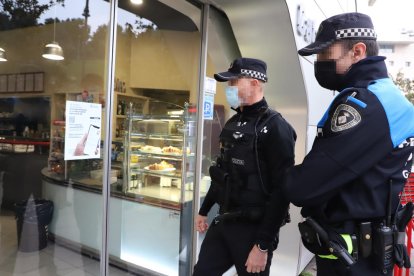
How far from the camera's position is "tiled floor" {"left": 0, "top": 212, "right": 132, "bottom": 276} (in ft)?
11.3

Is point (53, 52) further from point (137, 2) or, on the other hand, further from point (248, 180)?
point (248, 180)

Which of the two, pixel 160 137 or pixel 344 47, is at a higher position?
pixel 344 47

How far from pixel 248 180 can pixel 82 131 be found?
4.44ft

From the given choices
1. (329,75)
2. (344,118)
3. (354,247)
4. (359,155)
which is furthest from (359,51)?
(354,247)

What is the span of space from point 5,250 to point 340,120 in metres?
3.93

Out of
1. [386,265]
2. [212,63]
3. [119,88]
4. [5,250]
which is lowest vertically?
[5,250]

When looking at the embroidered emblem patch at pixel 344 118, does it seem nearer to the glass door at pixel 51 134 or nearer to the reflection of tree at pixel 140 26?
the glass door at pixel 51 134

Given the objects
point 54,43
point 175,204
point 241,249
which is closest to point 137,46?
point 54,43

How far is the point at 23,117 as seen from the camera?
430 cm

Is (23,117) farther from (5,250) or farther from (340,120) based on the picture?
(340,120)

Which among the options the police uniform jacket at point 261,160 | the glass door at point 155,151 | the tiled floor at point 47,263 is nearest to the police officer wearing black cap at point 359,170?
the police uniform jacket at point 261,160

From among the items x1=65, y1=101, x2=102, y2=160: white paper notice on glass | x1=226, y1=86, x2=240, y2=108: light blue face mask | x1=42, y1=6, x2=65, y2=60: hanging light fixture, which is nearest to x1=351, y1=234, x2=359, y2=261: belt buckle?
x1=226, y1=86, x2=240, y2=108: light blue face mask

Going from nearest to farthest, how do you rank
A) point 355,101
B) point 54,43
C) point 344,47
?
point 355,101, point 344,47, point 54,43

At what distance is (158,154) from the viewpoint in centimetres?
418
